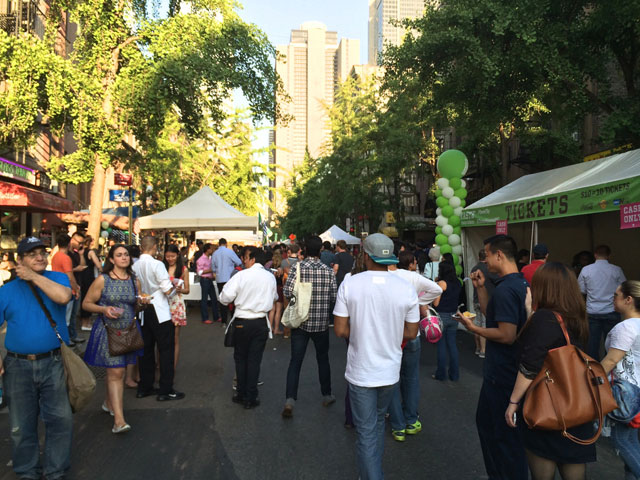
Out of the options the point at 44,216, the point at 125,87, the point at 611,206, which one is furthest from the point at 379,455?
the point at 44,216

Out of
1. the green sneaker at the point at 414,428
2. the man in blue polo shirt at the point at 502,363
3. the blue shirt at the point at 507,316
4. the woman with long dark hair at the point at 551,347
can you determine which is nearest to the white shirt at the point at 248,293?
the green sneaker at the point at 414,428

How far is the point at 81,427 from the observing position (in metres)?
5.11

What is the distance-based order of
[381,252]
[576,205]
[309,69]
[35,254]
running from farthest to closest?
[309,69], [576,205], [35,254], [381,252]

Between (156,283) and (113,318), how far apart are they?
127 cm

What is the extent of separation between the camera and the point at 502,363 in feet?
10.7

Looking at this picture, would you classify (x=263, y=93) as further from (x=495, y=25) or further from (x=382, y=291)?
(x=382, y=291)

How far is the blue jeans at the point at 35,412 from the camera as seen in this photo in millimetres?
3811

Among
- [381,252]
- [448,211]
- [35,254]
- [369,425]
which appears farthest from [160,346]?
[448,211]

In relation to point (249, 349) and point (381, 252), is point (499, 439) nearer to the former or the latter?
point (381, 252)

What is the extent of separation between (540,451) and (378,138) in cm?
2560

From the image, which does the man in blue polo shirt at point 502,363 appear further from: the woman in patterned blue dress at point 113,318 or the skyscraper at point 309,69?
the skyscraper at point 309,69

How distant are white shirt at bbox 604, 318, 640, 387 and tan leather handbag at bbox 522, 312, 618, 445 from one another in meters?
0.89

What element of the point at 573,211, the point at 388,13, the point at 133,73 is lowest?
the point at 573,211

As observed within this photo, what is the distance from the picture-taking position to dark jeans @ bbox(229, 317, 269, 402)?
582 cm
